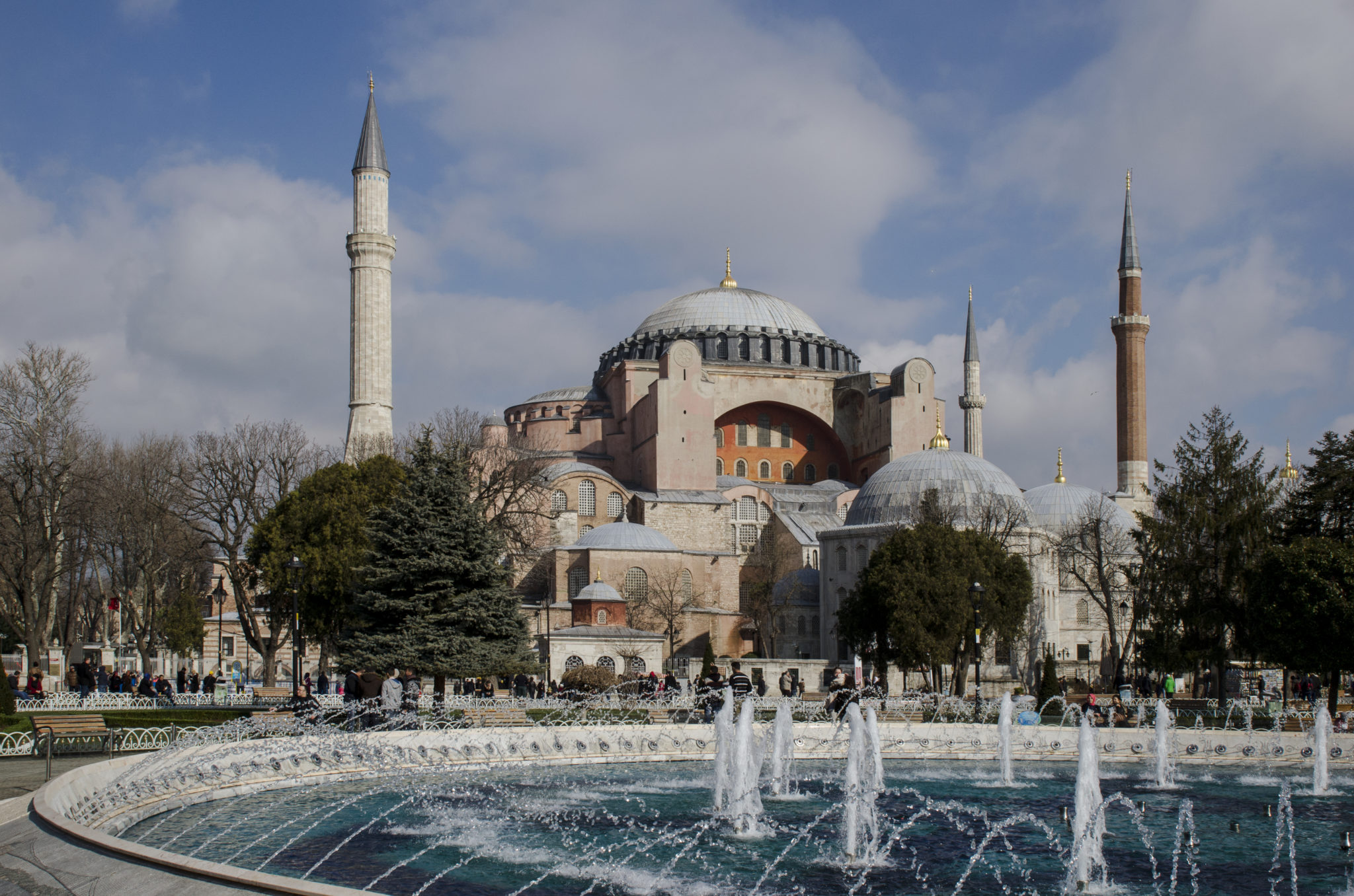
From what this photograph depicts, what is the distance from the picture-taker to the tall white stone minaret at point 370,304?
36.1 m

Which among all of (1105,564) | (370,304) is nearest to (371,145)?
(370,304)

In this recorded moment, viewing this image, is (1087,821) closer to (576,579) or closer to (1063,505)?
(576,579)

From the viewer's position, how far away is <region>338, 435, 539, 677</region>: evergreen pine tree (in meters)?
19.3

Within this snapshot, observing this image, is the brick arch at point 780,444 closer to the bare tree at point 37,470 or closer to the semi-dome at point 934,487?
the semi-dome at point 934,487

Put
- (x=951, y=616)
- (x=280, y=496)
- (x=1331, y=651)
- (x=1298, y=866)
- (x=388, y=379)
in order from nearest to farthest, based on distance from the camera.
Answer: (x=1298, y=866) → (x=1331, y=651) → (x=951, y=616) → (x=280, y=496) → (x=388, y=379)

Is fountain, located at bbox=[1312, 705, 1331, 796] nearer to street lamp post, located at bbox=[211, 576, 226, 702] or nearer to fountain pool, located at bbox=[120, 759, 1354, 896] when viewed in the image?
fountain pool, located at bbox=[120, 759, 1354, 896]

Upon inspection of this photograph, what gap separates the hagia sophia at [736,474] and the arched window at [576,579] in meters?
0.06

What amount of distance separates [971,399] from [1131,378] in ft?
28.6

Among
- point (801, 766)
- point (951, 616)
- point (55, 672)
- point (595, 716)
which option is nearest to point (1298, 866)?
point (801, 766)

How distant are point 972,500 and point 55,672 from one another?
819 inches

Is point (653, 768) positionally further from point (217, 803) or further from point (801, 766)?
point (217, 803)

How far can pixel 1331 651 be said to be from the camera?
1953 cm

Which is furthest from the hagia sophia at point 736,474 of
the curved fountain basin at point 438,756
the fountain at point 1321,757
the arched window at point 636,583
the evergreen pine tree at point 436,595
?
the fountain at point 1321,757

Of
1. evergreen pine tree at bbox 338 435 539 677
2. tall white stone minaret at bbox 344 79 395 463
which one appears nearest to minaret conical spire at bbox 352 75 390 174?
tall white stone minaret at bbox 344 79 395 463
